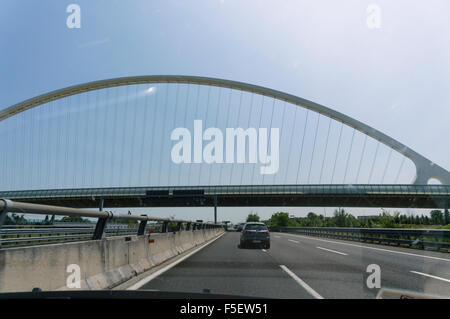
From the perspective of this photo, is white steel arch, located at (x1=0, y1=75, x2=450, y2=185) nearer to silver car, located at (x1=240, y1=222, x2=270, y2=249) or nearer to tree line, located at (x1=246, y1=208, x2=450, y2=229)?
tree line, located at (x1=246, y1=208, x2=450, y2=229)

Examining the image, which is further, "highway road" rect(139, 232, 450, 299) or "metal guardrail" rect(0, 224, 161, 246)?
"metal guardrail" rect(0, 224, 161, 246)

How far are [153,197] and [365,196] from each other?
44514mm

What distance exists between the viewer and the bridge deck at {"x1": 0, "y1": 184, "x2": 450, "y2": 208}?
66.5 m

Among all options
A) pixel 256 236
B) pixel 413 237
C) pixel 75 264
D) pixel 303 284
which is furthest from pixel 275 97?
pixel 75 264

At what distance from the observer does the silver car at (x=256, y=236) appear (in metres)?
17.6

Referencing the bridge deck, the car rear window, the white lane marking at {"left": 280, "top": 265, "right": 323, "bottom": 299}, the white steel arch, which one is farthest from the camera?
the bridge deck

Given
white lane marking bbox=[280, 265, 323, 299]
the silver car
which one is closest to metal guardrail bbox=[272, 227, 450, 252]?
the silver car

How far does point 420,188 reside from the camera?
65.4 metres

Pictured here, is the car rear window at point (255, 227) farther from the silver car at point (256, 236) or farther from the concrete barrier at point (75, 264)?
the concrete barrier at point (75, 264)

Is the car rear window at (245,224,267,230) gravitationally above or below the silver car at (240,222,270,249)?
above

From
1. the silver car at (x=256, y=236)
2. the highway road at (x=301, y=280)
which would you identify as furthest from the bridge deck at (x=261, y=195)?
the highway road at (x=301, y=280)

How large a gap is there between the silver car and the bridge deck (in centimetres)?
4936
